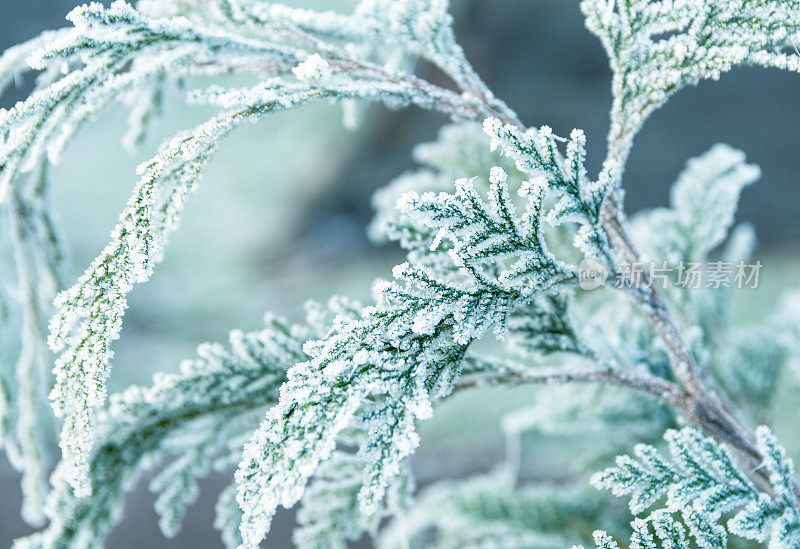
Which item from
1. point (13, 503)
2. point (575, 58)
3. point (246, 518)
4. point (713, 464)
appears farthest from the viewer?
point (575, 58)

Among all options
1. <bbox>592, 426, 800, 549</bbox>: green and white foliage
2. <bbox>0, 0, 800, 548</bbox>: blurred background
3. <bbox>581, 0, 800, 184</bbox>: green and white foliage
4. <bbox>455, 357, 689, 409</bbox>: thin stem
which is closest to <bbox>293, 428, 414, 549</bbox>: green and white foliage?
<bbox>455, 357, 689, 409</bbox>: thin stem

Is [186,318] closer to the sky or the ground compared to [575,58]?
closer to the ground

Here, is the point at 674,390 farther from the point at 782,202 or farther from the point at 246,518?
the point at 782,202

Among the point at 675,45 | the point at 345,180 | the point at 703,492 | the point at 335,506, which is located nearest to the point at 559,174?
the point at 675,45

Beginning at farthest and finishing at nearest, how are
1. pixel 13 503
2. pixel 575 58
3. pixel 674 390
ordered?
pixel 575 58 < pixel 13 503 < pixel 674 390

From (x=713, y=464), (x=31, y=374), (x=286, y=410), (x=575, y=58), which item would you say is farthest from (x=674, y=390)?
(x=575, y=58)
